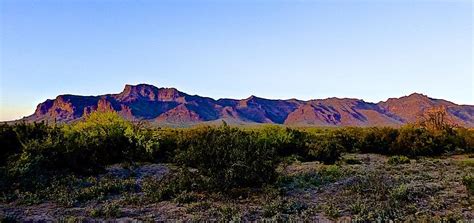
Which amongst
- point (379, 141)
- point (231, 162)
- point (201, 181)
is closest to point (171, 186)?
point (201, 181)

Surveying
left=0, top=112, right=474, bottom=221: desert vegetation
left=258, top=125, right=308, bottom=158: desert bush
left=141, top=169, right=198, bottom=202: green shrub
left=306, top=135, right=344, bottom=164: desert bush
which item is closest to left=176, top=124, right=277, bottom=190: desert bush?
left=0, top=112, right=474, bottom=221: desert vegetation

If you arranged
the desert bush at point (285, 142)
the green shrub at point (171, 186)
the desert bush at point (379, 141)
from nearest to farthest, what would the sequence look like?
the green shrub at point (171, 186), the desert bush at point (285, 142), the desert bush at point (379, 141)

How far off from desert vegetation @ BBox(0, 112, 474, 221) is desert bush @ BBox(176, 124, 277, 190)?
3cm

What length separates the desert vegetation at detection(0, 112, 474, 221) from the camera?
425 inches

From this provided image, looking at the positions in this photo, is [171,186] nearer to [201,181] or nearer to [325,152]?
[201,181]

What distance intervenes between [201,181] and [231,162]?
0.95 meters

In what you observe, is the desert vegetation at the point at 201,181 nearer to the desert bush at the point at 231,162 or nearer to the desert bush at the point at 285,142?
the desert bush at the point at 231,162

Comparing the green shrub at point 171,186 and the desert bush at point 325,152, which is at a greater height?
the desert bush at point 325,152

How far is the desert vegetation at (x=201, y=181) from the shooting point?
1079cm

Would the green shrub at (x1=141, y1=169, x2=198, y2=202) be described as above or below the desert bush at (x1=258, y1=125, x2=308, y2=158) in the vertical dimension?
below

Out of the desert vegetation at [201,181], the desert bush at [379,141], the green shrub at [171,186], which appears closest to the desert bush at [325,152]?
the desert vegetation at [201,181]

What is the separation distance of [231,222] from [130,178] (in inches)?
272

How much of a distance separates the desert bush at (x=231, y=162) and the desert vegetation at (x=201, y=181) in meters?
→ 0.03

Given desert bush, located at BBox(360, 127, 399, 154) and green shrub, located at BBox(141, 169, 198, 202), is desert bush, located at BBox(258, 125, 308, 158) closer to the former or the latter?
desert bush, located at BBox(360, 127, 399, 154)
